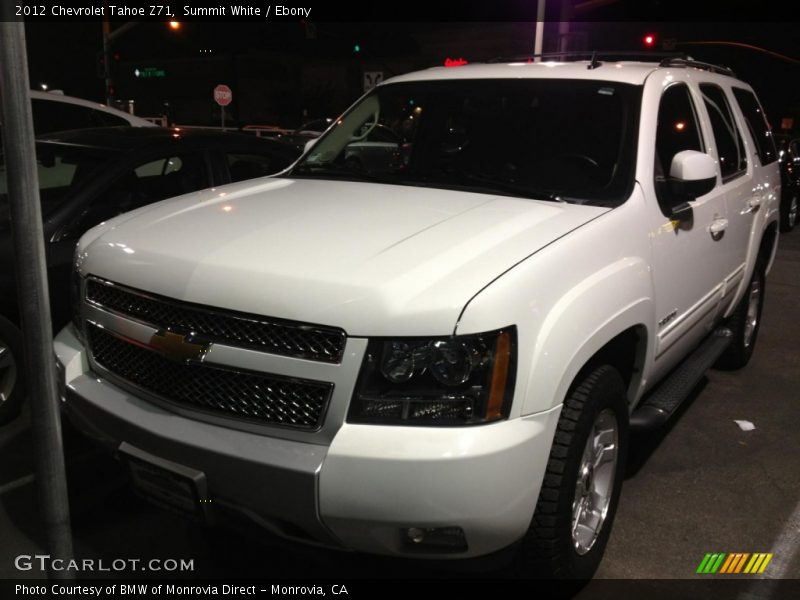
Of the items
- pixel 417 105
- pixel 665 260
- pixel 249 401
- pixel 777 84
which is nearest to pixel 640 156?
pixel 665 260

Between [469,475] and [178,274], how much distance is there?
3.73ft

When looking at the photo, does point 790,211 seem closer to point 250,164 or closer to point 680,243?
point 250,164

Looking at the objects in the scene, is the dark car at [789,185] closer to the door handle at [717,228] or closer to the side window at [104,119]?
the door handle at [717,228]

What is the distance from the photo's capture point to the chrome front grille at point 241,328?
2225 mm

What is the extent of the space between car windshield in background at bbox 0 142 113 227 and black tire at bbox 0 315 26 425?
713 millimetres

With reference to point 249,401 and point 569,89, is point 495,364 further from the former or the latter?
point 569,89

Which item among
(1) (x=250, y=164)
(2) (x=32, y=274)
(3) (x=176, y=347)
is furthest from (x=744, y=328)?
(2) (x=32, y=274)

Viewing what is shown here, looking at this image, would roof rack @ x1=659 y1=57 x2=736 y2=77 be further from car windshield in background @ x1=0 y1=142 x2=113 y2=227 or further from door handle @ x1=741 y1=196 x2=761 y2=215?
car windshield in background @ x1=0 y1=142 x2=113 y2=227

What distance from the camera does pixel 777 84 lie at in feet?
196

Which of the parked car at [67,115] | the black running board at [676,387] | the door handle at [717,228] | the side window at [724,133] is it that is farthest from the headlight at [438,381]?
the parked car at [67,115]

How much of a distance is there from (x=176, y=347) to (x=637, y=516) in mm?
2235

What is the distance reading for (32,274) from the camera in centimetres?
194

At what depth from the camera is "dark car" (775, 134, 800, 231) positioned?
12.3 meters

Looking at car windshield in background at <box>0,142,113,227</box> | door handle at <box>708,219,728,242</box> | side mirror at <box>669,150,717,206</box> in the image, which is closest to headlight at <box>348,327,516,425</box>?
side mirror at <box>669,150,717,206</box>
